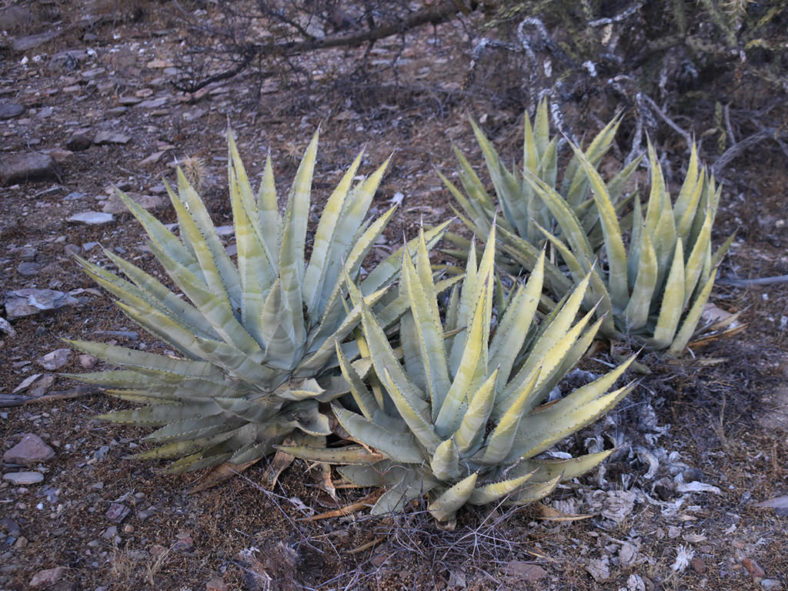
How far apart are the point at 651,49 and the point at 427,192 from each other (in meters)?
1.80

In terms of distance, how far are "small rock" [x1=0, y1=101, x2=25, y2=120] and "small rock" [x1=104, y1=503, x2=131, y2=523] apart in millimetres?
5019

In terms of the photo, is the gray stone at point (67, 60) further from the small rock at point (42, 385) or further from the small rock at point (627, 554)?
the small rock at point (627, 554)

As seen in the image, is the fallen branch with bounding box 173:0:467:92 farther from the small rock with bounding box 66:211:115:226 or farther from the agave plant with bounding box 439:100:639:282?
the agave plant with bounding box 439:100:639:282

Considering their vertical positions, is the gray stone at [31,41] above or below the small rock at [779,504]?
above

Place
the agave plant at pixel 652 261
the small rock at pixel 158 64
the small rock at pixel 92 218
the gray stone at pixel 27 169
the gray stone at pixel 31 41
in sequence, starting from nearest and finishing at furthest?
the agave plant at pixel 652 261, the small rock at pixel 92 218, the gray stone at pixel 27 169, the small rock at pixel 158 64, the gray stone at pixel 31 41

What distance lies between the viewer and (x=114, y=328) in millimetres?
3566

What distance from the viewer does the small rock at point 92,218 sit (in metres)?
4.58

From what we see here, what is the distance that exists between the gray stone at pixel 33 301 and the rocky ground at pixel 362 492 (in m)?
0.01

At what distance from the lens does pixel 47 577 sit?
2.23m

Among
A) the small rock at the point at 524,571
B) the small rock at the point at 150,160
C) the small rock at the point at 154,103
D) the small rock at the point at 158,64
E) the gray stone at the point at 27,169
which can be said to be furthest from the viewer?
the small rock at the point at 158,64

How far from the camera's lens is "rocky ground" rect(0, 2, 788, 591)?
2.27 metres

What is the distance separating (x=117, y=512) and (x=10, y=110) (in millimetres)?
5192

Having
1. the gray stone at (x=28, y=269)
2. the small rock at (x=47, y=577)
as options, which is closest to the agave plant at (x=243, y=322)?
the small rock at (x=47, y=577)

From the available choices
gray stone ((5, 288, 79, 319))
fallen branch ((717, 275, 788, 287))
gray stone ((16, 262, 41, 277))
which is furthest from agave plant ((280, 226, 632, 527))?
gray stone ((16, 262, 41, 277))
